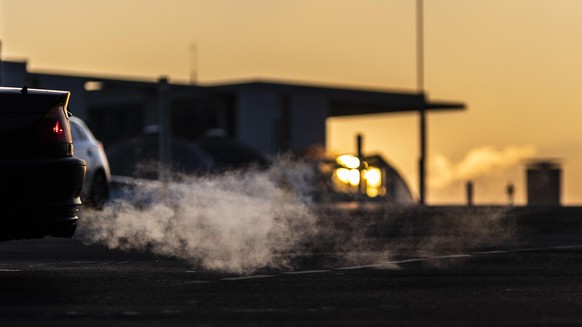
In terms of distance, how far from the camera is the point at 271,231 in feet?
63.2

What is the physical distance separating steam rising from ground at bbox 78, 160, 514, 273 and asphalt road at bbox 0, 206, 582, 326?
259mm

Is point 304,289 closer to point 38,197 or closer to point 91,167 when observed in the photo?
point 38,197

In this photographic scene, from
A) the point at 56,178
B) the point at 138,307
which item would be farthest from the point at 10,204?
the point at 138,307

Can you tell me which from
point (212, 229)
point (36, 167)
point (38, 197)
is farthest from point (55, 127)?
point (212, 229)

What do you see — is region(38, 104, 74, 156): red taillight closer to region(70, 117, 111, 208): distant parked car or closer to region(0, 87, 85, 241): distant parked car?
region(0, 87, 85, 241): distant parked car

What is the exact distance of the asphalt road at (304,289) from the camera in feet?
30.8

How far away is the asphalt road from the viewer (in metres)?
9.38

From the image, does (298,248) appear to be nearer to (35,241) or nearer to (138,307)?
(35,241)

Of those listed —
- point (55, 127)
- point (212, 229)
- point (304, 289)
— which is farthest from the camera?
point (212, 229)

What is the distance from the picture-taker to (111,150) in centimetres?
7238

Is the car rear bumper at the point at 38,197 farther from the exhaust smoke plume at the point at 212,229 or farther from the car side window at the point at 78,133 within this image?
the car side window at the point at 78,133

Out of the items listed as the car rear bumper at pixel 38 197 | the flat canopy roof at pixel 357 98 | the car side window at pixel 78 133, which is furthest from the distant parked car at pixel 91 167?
the flat canopy roof at pixel 357 98

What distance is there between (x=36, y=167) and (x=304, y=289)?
2.39 m

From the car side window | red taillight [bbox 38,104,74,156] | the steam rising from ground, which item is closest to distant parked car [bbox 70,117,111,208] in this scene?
the car side window
